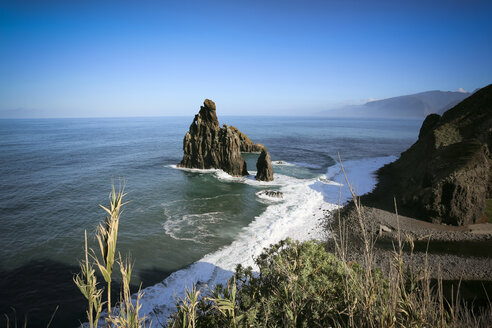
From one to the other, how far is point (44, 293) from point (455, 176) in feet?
103

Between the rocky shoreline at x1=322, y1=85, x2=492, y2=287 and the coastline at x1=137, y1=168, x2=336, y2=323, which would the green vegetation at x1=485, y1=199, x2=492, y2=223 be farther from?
the coastline at x1=137, y1=168, x2=336, y2=323

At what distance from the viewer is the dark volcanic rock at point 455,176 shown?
20297 mm

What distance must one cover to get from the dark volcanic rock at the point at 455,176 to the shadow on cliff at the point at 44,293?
76.3 ft

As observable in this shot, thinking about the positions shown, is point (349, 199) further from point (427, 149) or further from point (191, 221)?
point (191, 221)

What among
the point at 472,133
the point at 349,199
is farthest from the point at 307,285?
the point at 472,133

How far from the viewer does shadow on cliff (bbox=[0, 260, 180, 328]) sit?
1231 centimetres

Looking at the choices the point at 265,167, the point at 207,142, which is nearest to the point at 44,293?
the point at 265,167

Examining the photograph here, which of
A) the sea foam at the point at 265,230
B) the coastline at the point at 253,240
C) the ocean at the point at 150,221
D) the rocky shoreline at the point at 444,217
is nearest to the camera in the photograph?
the coastline at the point at 253,240

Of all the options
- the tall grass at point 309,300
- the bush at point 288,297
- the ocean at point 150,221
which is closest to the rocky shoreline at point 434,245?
the ocean at point 150,221

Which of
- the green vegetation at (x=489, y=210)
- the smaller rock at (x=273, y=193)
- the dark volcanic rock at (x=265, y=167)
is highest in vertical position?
the dark volcanic rock at (x=265, y=167)

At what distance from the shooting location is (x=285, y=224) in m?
22.7

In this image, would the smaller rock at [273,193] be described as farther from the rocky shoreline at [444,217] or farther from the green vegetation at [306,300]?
the green vegetation at [306,300]

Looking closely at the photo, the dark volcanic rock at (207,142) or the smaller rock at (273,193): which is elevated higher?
the dark volcanic rock at (207,142)

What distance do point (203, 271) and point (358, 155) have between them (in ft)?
180
